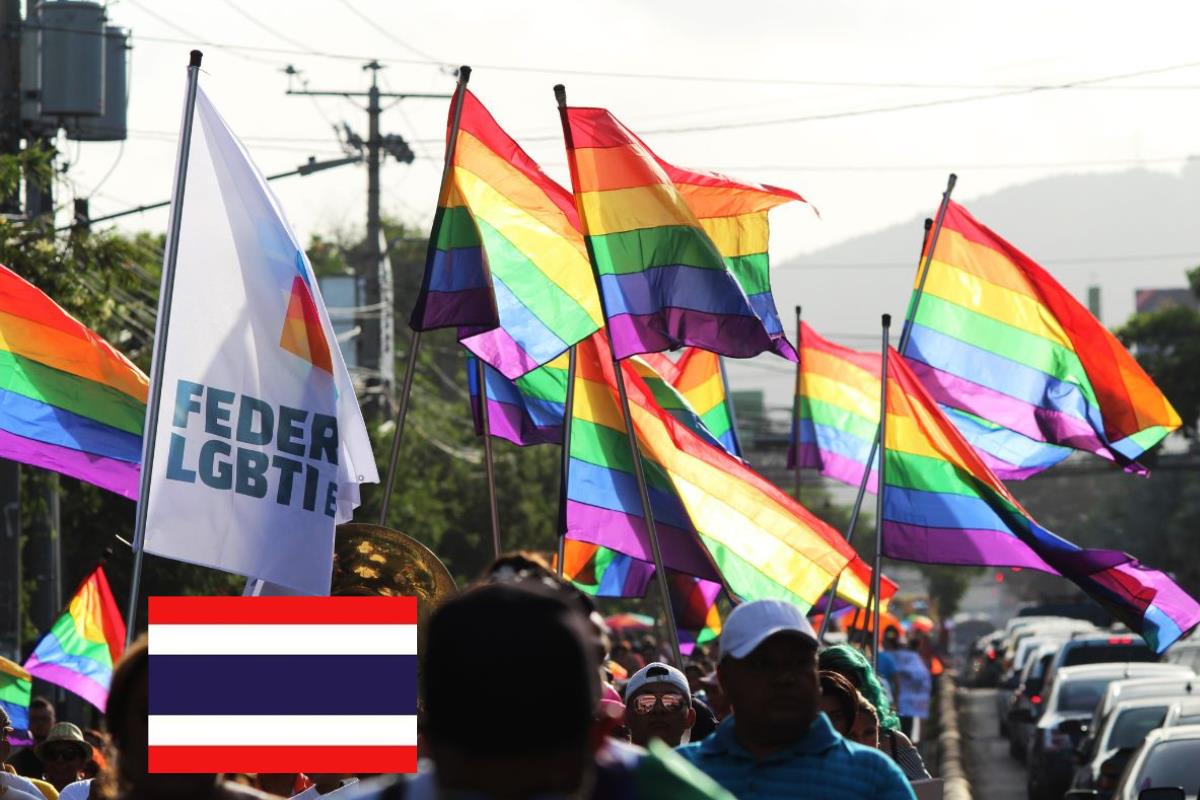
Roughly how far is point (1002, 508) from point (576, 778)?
10.0 metres

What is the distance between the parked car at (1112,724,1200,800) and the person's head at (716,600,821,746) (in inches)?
298

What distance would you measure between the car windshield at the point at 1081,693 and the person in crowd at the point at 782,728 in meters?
17.8

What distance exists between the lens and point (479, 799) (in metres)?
2.93

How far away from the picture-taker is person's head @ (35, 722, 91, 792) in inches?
393

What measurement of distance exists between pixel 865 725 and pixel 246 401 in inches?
98.6

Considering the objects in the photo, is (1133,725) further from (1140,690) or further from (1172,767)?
(1172,767)

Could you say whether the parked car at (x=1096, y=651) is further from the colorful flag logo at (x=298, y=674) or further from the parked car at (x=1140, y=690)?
the colorful flag logo at (x=298, y=674)

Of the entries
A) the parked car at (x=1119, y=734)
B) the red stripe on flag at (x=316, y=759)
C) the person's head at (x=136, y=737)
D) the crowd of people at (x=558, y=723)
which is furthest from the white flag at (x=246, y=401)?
the parked car at (x=1119, y=734)

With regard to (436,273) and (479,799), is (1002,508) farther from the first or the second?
(479,799)

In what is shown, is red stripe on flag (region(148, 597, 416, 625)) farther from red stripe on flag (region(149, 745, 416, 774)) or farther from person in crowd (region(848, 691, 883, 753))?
person in crowd (region(848, 691, 883, 753))

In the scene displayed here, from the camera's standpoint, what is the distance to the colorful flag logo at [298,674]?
528cm

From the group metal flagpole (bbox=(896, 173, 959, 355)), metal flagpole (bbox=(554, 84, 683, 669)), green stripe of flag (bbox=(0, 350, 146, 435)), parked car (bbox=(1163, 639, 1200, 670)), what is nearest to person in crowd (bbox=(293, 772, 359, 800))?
metal flagpole (bbox=(554, 84, 683, 669))

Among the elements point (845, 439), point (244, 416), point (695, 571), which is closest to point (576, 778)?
point (244, 416)

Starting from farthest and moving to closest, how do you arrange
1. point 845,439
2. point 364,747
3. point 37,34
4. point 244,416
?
1. point 37,34
2. point 845,439
3. point 244,416
4. point 364,747
